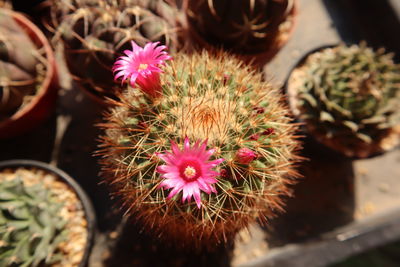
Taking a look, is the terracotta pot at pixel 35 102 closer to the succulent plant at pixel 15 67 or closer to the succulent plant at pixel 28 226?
the succulent plant at pixel 15 67

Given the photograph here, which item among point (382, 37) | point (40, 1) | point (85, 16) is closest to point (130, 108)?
point (85, 16)

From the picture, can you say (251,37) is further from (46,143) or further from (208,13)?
(46,143)

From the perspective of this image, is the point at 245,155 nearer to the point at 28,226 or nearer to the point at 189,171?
the point at 189,171

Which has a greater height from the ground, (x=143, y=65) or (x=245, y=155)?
(x=143, y=65)

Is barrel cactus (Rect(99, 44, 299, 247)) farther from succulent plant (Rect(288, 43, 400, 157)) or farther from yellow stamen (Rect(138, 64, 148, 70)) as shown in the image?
succulent plant (Rect(288, 43, 400, 157))

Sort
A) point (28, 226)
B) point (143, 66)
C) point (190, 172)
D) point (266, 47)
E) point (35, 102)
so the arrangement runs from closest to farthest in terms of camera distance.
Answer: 1. point (190, 172)
2. point (143, 66)
3. point (28, 226)
4. point (35, 102)
5. point (266, 47)

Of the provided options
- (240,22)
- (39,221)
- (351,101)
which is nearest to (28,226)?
(39,221)
